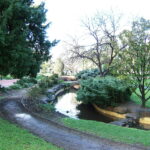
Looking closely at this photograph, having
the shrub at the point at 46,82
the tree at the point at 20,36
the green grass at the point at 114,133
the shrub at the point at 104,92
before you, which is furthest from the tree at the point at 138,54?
the shrub at the point at 46,82

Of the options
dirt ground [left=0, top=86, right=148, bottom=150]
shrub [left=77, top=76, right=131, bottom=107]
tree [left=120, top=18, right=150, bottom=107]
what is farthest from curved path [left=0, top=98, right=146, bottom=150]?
tree [left=120, top=18, right=150, bottom=107]

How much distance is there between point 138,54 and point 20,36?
279 inches

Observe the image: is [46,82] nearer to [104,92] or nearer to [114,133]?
[104,92]

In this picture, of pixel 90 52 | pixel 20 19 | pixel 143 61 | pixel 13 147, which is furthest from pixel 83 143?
pixel 90 52

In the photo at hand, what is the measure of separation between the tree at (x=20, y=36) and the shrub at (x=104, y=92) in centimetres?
438

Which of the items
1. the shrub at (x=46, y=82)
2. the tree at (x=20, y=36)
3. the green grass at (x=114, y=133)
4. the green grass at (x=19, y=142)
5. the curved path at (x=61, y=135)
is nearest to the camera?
the green grass at (x=19, y=142)

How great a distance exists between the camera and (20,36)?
7.67 m

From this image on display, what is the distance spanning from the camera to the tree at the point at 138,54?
11.2 m

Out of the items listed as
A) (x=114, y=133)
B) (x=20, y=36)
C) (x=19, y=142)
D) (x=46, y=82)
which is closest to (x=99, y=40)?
(x=46, y=82)

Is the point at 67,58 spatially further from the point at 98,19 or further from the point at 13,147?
the point at 13,147

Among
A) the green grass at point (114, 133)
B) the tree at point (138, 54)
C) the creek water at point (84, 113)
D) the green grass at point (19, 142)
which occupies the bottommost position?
the creek water at point (84, 113)

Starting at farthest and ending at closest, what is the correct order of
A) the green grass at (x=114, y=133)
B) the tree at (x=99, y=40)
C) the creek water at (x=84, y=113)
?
the tree at (x=99, y=40), the creek water at (x=84, y=113), the green grass at (x=114, y=133)

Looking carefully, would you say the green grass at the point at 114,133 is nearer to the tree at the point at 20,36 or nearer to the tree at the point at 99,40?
the tree at the point at 20,36

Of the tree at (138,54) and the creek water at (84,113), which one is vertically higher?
the tree at (138,54)
